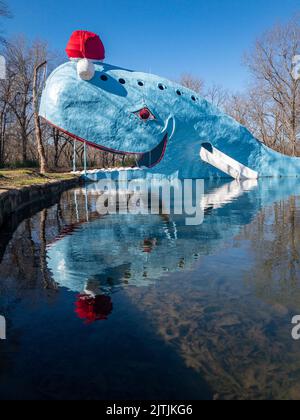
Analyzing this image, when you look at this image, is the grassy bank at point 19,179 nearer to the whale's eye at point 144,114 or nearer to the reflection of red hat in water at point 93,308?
the reflection of red hat in water at point 93,308

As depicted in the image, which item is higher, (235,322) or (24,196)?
(24,196)

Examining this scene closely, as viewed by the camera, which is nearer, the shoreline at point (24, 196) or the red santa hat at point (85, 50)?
the shoreline at point (24, 196)

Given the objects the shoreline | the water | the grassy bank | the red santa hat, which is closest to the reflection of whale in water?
the water

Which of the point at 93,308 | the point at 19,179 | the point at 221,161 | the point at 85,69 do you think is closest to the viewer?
the point at 93,308

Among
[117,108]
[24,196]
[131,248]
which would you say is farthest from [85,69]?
[131,248]

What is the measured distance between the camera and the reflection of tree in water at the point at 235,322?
86.4 inches

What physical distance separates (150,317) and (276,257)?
99.9 inches

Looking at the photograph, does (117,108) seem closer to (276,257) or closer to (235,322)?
(276,257)

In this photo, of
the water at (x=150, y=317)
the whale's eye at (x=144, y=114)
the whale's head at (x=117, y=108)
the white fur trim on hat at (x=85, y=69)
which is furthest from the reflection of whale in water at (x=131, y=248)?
the whale's eye at (x=144, y=114)

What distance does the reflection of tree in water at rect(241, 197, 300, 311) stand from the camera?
3.50 metres

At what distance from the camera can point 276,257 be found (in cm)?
483

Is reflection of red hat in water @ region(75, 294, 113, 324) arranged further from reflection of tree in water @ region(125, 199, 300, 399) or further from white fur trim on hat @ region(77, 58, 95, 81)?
white fur trim on hat @ region(77, 58, 95, 81)
